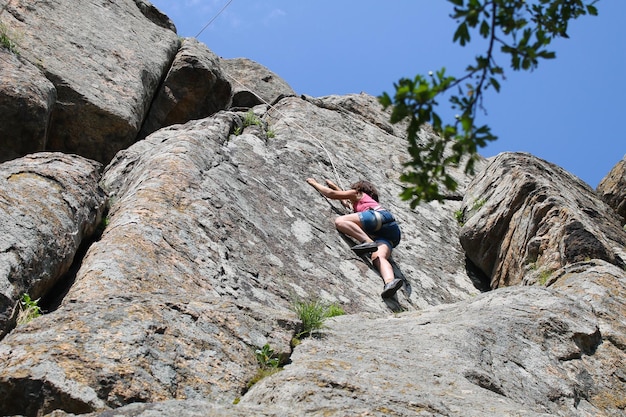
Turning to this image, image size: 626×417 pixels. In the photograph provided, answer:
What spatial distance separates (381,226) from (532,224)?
215 centimetres

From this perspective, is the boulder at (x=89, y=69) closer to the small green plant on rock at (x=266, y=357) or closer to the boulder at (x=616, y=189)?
the small green plant on rock at (x=266, y=357)

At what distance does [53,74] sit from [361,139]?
6.09m

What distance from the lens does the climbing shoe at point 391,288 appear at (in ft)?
32.1

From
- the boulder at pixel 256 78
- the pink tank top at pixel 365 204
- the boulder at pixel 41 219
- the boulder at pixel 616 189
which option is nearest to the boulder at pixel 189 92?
the boulder at pixel 256 78

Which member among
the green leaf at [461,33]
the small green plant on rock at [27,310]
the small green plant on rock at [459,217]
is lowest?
the small green plant on rock at [27,310]

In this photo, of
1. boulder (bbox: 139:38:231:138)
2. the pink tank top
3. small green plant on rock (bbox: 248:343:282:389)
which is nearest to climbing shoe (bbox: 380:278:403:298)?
the pink tank top

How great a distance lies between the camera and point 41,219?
727 centimetres

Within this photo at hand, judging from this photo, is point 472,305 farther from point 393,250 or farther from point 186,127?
point 186,127

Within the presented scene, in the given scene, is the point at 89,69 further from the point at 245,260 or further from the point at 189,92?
the point at 245,260

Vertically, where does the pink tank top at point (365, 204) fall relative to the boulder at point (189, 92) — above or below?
below

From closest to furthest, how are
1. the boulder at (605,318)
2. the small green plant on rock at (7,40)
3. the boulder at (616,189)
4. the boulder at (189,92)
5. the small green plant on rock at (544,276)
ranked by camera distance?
the boulder at (605,318) → the small green plant on rock at (544,276) → the small green plant on rock at (7,40) → the boulder at (616,189) → the boulder at (189,92)

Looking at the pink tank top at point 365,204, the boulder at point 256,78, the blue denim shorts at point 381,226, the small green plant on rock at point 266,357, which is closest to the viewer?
the small green plant on rock at point 266,357

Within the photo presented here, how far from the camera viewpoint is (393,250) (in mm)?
11836

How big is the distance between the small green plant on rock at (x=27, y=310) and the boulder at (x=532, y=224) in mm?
6555
